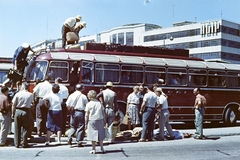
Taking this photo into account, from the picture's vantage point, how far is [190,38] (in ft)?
254

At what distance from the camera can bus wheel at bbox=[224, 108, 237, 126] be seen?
19.3 m

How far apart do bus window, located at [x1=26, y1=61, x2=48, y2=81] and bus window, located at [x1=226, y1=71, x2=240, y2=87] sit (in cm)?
983

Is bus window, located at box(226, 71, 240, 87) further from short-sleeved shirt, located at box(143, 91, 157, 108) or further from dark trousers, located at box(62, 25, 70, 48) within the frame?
dark trousers, located at box(62, 25, 70, 48)

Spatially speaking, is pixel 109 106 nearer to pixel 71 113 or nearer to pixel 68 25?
pixel 71 113

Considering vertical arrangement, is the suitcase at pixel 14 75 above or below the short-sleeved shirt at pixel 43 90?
above

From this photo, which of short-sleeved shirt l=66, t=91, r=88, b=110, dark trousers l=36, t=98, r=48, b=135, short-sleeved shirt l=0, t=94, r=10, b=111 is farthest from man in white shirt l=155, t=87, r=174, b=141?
short-sleeved shirt l=0, t=94, r=10, b=111

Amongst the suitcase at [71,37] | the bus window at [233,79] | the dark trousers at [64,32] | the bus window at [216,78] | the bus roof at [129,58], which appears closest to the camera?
the bus roof at [129,58]

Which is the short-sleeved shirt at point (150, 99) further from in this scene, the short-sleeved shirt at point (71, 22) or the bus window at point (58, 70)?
the short-sleeved shirt at point (71, 22)

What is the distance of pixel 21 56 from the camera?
15.5m

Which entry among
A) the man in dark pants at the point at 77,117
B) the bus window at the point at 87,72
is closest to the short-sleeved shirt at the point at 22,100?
the man in dark pants at the point at 77,117

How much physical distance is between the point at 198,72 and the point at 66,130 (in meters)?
7.69

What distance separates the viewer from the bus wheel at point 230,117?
762 inches

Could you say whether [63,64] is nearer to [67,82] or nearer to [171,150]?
[67,82]

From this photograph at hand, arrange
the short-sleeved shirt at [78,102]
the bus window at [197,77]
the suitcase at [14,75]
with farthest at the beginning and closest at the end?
the bus window at [197,77], the suitcase at [14,75], the short-sleeved shirt at [78,102]
